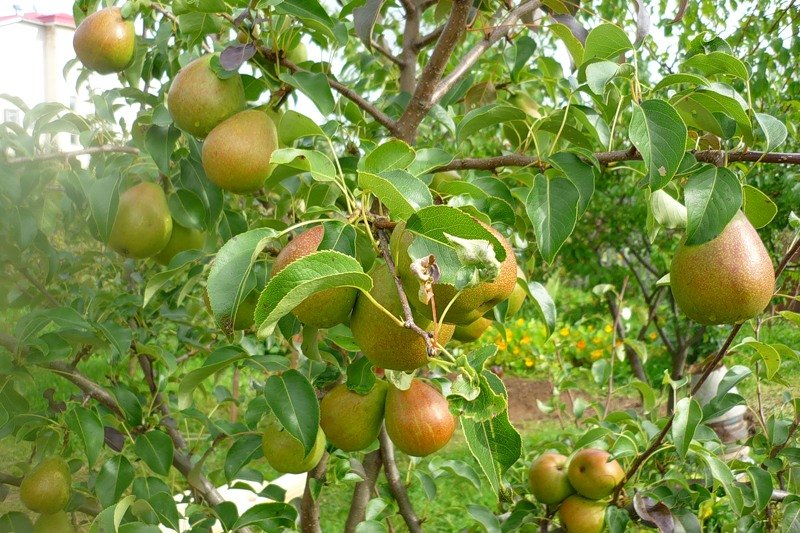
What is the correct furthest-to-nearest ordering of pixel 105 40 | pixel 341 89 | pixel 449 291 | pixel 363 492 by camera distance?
pixel 363 492 < pixel 105 40 < pixel 341 89 < pixel 449 291

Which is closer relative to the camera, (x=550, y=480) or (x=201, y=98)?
(x=201, y=98)

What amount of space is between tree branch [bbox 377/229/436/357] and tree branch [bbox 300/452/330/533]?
0.71 metres

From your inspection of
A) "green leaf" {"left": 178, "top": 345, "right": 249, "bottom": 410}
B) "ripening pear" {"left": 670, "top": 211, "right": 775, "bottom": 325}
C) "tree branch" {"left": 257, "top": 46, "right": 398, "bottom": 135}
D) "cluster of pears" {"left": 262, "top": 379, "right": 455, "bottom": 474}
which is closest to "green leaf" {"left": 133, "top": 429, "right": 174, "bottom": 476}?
"green leaf" {"left": 178, "top": 345, "right": 249, "bottom": 410}

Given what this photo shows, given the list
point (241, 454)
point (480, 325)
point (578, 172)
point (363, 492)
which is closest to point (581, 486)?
point (363, 492)

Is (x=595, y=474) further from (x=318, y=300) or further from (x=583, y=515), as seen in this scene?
(x=318, y=300)

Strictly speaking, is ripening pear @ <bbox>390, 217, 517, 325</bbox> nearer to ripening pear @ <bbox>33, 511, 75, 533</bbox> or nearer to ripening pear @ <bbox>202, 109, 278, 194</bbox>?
ripening pear @ <bbox>202, 109, 278, 194</bbox>

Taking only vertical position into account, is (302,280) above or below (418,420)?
above

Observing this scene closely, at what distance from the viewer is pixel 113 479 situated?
4.36ft

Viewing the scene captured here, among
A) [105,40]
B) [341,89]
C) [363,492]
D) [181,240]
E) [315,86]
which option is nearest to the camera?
[315,86]

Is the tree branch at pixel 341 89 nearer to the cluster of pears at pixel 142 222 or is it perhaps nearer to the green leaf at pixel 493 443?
the cluster of pears at pixel 142 222

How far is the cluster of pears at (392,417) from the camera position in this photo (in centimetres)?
108

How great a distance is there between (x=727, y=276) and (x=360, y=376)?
52 centimetres

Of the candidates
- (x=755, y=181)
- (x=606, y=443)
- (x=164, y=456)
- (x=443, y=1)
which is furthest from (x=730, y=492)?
(x=755, y=181)

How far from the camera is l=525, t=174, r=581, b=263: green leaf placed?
0.94 metres
